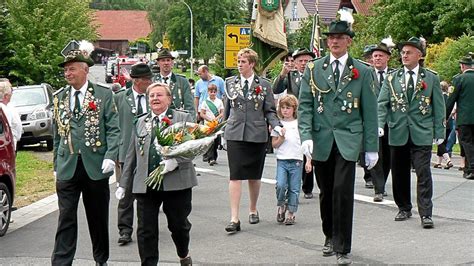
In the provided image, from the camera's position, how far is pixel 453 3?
35.2 metres

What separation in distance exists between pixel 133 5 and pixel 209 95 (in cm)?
15394

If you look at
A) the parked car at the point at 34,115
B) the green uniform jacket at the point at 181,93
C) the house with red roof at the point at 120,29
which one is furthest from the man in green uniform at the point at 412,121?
the house with red roof at the point at 120,29

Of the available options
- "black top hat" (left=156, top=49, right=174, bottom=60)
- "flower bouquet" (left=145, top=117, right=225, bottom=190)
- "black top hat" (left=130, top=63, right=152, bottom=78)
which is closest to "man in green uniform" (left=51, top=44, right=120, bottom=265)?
"flower bouquet" (left=145, top=117, right=225, bottom=190)

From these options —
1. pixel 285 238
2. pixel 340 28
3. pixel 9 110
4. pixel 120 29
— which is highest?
pixel 340 28

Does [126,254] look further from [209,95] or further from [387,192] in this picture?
[209,95]

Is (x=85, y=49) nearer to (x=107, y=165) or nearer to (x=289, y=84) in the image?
(x=107, y=165)

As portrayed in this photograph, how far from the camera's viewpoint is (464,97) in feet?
50.7

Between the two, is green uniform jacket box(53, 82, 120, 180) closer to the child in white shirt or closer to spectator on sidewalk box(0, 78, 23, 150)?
the child in white shirt

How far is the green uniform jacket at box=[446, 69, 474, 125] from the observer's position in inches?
605

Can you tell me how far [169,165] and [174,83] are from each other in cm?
346

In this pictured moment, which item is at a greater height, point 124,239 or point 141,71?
point 141,71

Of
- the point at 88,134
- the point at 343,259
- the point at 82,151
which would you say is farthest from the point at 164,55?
the point at 343,259

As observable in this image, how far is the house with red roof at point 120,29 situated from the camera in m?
134

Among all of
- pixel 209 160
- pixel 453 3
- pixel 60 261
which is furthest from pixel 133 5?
pixel 60 261
